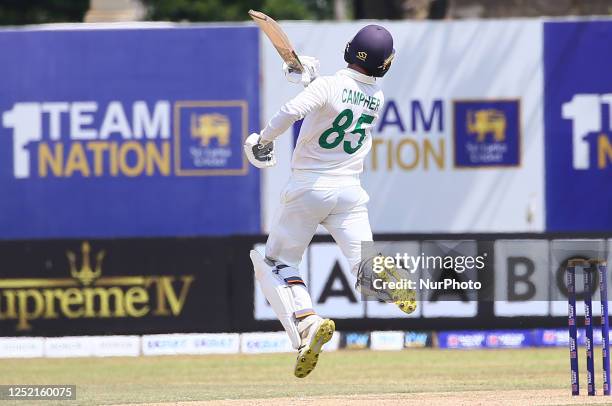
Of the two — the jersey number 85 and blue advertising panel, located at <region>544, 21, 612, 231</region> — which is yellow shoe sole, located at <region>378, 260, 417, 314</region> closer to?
the jersey number 85

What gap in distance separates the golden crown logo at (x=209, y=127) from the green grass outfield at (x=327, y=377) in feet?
8.58

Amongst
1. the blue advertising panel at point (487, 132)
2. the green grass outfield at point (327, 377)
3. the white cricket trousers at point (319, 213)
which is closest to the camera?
the white cricket trousers at point (319, 213)

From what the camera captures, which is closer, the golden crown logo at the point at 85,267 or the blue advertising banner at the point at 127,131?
the golden crown logo at the point at 85,267

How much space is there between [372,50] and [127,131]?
7.80 m

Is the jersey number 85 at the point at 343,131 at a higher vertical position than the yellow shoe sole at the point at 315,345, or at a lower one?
higher

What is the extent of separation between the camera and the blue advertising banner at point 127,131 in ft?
57.0

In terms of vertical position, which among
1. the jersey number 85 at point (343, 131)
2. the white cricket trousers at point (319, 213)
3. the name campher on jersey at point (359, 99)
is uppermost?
the name campher on jersey at point (359, 99)

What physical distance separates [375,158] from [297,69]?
24.6 ft

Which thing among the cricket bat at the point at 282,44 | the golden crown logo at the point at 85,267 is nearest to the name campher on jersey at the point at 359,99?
the cricket bat at the point at 282,44

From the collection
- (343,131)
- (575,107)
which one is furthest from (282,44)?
(575,107)

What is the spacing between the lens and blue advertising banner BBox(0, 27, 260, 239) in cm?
1736

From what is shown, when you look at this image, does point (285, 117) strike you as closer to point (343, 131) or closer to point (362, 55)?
point (343, 131)

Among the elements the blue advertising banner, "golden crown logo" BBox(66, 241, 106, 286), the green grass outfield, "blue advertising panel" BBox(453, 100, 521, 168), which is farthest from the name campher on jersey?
"blue advertising panel" BBox(453, 100, 521, 168)

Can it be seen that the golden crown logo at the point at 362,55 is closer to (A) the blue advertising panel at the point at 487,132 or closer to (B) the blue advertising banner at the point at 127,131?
(B) the blue advertising banner at the point at 127,131
